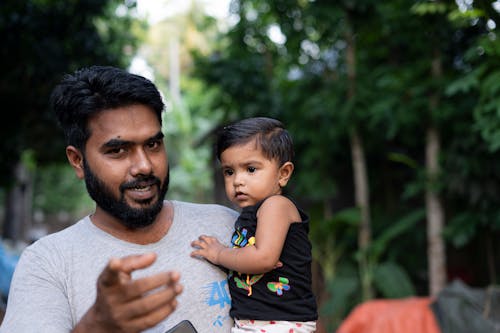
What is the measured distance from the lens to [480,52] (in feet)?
15.3

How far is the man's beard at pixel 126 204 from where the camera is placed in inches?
82.4

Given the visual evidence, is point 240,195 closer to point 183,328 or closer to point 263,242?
point 263,242

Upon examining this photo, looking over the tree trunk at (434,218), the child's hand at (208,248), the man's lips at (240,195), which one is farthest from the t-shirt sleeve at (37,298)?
the tree trunk at (434,218)

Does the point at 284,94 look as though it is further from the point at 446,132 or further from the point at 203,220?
the point at 203,220

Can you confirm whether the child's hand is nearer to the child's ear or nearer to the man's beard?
the man's beard

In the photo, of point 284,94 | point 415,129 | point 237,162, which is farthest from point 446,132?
point 237,162

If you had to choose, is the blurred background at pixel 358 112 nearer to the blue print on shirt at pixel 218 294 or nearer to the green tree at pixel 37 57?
the green tree at pixel 37 57

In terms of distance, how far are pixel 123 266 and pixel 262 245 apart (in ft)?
2.59

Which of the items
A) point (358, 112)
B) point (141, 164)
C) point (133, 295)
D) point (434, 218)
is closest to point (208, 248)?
point (141, 164)

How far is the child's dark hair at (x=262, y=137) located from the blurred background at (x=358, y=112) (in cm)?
231

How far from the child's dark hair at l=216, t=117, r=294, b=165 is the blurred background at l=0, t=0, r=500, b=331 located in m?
2.31

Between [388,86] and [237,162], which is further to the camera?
[388,86]

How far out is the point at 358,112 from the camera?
23.6 feet

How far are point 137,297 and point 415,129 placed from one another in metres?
6.37
